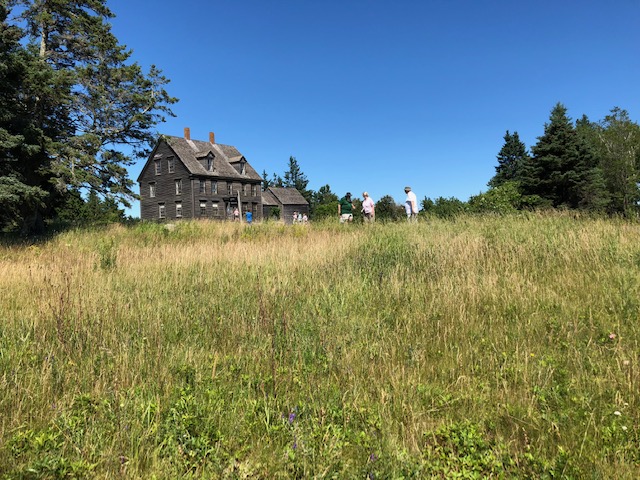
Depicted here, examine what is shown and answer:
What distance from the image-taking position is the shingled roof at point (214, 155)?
1693 inches

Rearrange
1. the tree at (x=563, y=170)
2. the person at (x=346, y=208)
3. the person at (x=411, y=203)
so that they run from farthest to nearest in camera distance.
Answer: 1. the tree at (x=563, y=170)
2. the person at (x=346, y=208)
3. the person at (x=411, y=203)

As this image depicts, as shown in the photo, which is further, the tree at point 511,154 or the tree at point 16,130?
the tree at point 511,154

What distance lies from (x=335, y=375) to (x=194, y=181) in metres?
43.2

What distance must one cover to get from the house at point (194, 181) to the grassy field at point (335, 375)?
39.0 metres

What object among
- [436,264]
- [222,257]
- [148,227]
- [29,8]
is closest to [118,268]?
[222,257]

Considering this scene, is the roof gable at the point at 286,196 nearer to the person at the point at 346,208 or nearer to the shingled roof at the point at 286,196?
the shingled roof at the point at 286,196

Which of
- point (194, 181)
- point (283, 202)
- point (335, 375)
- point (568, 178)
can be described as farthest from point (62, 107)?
point (283, 202)

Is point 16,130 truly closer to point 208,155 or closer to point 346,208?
point 346,208

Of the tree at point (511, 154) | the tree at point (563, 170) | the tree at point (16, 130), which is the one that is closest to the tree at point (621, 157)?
the tree at point (563, 170)

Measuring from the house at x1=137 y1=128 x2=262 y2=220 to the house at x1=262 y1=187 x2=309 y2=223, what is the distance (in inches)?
609

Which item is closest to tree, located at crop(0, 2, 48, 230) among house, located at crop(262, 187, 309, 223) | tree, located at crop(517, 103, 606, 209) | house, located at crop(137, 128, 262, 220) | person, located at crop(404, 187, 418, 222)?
person, located at crop(404, 187, 418, 222)

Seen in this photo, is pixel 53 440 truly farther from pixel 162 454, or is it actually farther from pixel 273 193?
pixel 273 193

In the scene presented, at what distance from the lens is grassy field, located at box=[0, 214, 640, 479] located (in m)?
2.03

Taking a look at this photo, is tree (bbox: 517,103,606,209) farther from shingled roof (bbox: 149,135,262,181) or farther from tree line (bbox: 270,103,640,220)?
shingled roof (bbox: 149,135,262,181)
